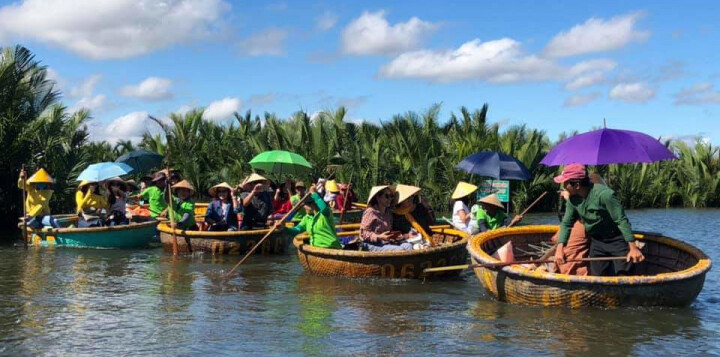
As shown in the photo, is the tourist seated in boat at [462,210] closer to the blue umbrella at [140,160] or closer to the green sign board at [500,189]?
the green sign board at [500,189]

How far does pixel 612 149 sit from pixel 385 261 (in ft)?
10.9

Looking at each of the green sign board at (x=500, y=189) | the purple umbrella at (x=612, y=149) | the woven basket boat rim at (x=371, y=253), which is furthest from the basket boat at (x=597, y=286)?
the green sign board at (x=500, y=189)

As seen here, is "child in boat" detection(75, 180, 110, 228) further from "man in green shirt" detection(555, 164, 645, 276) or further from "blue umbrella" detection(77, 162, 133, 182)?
"man in green shirt" detection(555, 164, 645, 276)

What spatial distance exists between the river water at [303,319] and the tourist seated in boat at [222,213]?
2364mm

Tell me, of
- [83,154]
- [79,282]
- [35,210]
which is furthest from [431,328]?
[83,154]

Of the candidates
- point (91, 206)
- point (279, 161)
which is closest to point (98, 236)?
point (91, 206)

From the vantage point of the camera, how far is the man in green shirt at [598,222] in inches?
299

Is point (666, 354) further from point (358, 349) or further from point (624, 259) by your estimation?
point (358, 349)

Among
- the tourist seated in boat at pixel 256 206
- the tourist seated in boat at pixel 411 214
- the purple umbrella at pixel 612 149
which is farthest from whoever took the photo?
the tourist seated in boat at pixel 256 206

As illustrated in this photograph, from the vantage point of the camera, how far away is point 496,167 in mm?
13023

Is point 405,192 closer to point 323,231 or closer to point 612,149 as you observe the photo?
point 323,231

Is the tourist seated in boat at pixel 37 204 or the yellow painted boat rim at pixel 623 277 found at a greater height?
the tourist seated in boat at pixel 37 204

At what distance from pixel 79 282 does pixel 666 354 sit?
314 inches

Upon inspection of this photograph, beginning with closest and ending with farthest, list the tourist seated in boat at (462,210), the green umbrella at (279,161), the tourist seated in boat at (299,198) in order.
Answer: the tourist seated in boat at (462,210) < the green umbrella at (279,161) < the tourist seated in boat at (299,198)
